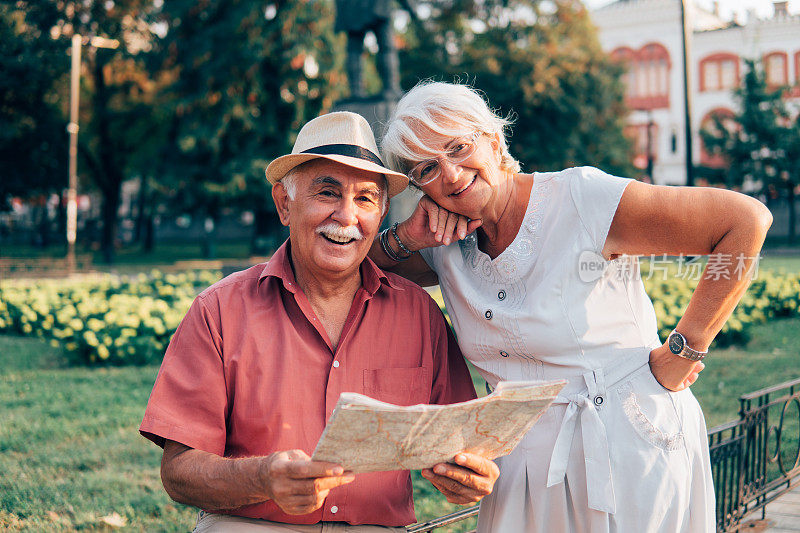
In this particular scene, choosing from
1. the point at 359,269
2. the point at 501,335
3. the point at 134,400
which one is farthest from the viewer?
the point at 134,400

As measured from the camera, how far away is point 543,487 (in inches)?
99.1

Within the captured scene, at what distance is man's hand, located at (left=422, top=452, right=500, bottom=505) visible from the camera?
212 centimetres

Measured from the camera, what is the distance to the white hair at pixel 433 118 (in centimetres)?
249

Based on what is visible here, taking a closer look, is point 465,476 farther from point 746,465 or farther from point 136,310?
point 136,310

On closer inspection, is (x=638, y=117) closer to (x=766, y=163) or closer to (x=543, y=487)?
(x=766, y=163)

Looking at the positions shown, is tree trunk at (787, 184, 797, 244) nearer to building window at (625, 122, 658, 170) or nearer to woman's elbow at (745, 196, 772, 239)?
building window at (625, 122, 658, 170)

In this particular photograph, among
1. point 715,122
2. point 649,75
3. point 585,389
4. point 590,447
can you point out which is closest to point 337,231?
point 585,389

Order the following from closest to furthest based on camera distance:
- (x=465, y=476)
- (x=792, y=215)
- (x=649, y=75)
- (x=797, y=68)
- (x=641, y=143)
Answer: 1. (x=465, y=476)
2. (x=797, y=68)
3. (x=792, y=215)
4. (x=649, y=75)
5. (x=641, y=143)

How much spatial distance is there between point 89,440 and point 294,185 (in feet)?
11.4

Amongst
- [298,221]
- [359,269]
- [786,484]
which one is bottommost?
[786,484]

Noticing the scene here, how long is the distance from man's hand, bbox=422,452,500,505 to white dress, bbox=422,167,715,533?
350 millimetres

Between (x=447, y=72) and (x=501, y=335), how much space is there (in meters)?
28.4

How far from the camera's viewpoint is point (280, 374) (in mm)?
2447

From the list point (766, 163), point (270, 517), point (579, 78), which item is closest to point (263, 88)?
point (579, 78)
